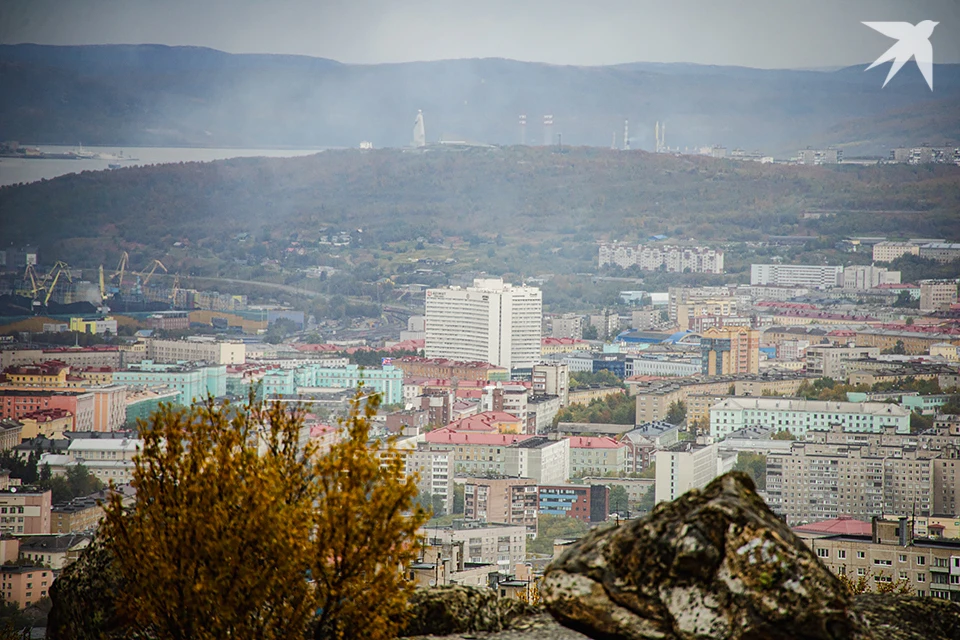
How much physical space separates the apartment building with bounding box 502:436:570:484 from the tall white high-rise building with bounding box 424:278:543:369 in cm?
1155

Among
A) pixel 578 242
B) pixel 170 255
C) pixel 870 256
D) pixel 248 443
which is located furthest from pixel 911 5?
pixel 248 443

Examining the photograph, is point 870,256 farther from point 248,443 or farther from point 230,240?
point 248,443

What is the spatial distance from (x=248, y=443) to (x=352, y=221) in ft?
160

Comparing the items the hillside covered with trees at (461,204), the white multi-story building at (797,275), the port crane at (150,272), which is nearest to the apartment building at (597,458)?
the white multi-story building at (797,275)

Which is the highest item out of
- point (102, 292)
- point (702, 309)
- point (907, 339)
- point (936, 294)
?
point (936, 294)

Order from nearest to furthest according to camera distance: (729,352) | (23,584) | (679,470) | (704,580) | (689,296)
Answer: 1. (704,580)
2. (23,584)
3. (679,470)
4. (729,352)
5. (689,296)

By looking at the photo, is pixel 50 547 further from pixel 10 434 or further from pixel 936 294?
pixel 936 294

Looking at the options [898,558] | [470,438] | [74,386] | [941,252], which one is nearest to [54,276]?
[74,386]

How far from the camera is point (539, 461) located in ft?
74.2

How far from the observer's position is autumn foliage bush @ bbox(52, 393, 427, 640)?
3.21 m

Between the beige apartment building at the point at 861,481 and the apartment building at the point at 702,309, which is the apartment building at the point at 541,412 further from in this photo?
the apartment building at the point at 702,309

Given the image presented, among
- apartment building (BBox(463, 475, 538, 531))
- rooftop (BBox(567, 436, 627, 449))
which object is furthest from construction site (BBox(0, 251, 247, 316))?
apartment building (BBox(463, 475, 538, 531))

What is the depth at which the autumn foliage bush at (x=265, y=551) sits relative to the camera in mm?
3211

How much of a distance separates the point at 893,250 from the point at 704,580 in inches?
1664
